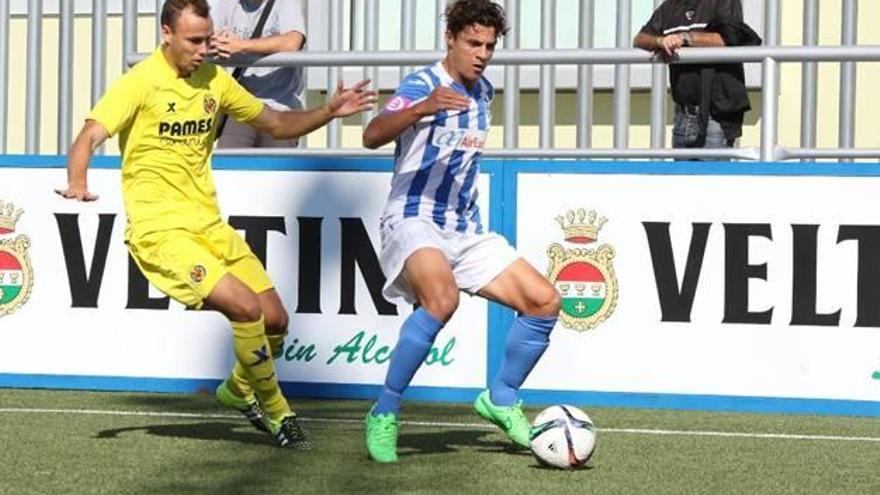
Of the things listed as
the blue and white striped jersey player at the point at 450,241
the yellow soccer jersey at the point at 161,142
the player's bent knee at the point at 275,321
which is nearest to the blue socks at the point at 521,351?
the blue and white striped jersey player at the point at 450,241

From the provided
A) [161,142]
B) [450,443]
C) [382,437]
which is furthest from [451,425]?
[161,142]

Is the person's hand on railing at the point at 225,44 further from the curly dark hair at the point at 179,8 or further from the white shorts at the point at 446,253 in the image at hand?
the white shorts at the point at 446,253

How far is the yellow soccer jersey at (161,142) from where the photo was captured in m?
8.41

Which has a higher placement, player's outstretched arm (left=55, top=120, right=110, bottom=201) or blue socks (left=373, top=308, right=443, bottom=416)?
player's outstretched arm (left=55, top=120, right=110, bottom=201)

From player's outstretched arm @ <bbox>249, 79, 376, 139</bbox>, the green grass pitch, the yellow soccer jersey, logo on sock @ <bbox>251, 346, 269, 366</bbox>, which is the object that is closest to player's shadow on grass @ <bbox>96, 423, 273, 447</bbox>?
the green grass pitch

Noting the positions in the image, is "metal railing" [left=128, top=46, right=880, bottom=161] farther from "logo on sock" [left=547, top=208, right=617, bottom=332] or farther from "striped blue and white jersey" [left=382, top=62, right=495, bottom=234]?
"striped blue and white jersey" [left=382, top=62, right=495, bottom=234]

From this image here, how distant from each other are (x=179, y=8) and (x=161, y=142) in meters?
0.52

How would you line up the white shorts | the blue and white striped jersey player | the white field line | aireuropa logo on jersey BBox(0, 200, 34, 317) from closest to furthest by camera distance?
1. the blue and white striped jersey player
2. the white shorts
3. the white field line
4. aireuropa logo on jersey BBox(0, 200, 34, 317)

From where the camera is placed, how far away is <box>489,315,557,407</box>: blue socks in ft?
26.9

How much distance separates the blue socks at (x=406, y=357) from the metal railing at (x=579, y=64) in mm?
2748

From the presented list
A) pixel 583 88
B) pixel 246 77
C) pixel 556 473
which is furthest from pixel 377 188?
pixel 556 473

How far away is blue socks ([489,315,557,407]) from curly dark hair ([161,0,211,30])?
168cm

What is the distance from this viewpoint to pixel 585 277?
10164mm

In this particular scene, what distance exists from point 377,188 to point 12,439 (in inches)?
104
